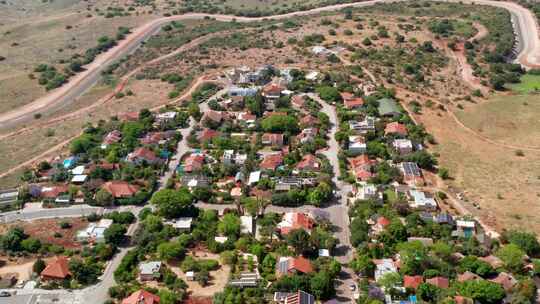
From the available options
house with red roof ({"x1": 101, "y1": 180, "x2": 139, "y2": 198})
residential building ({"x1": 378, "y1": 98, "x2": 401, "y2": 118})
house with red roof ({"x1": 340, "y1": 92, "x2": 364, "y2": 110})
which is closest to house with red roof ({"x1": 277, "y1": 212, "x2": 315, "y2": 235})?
house with red roof ({"x1": 101, "y1": 180, "x2": 139, "y2": 198})

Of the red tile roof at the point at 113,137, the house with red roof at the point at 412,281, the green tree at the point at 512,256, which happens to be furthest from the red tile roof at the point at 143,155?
the green tree at the point at 512,256

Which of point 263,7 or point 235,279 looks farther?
point 263,7

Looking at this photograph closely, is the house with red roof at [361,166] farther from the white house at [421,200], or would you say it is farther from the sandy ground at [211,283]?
the sandy ground at [211,283]

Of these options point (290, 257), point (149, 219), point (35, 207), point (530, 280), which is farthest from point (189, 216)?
point (530, 280)

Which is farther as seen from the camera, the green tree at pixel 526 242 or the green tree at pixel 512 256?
the green tree at pixel 526 242

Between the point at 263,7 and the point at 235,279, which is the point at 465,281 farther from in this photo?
the point at 263,7

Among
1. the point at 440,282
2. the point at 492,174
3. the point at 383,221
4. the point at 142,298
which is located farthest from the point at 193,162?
the point at 492,174
